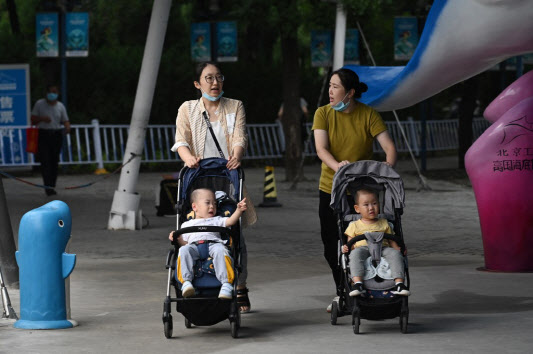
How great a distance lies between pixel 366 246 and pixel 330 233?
2.82 feet

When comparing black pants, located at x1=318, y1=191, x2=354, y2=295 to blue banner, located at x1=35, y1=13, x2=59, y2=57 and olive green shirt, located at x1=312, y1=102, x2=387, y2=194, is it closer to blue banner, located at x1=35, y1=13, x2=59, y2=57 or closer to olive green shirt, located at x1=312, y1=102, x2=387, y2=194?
olive green shirt, located at x1=312, y1=102, x2=387, y2=194

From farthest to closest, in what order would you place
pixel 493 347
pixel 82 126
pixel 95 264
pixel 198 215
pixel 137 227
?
pixel 82 126, pixel 137 227, pixel 95 264, pixel 198 215, pixel 493 347

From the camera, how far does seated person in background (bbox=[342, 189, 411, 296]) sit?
820 centimetres

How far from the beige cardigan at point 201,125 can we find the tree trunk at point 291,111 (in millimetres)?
15662

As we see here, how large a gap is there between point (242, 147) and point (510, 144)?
3.54 meters

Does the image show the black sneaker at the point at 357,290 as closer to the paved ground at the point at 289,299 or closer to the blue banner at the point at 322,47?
the paved ground at the point at 289,299

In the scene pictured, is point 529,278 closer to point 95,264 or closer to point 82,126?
point 95,264

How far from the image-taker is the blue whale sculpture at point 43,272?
8625 mm

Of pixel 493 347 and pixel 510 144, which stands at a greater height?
pixel 510 144

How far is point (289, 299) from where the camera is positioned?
32.8 ft

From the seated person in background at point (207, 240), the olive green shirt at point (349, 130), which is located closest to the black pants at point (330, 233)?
the olive green shirt at point (349, 130)

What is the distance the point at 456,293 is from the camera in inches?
403

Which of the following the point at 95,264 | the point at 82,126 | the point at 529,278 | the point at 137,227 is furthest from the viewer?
the point at 82,126

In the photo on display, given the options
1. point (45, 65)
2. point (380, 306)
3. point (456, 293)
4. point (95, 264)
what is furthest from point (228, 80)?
point (380, 306)
